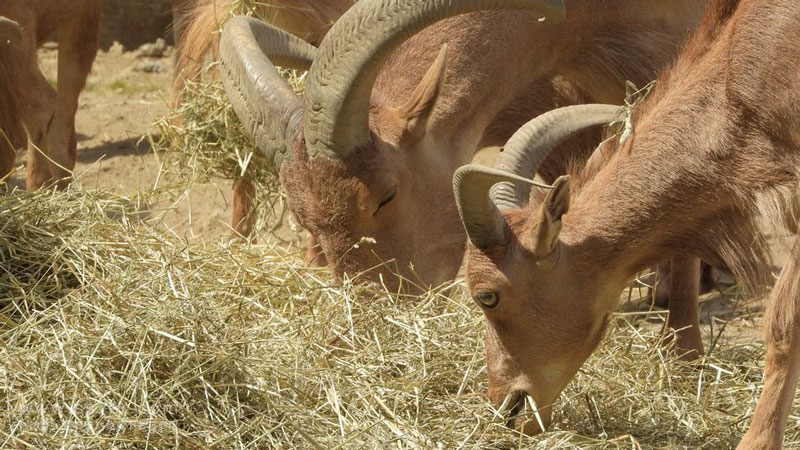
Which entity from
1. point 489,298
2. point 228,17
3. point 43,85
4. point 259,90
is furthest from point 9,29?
point 489,298

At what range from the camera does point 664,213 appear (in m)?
4.89

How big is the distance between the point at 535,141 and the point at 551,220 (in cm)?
57

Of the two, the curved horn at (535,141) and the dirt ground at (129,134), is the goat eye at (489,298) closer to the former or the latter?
the curved horn at (535,141)

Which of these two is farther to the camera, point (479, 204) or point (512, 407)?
point (512, 407)

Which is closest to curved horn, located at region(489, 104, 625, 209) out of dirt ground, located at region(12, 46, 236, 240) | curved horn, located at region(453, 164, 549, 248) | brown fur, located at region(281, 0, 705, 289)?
curved horn, located at region(453, 164, 549, 248)

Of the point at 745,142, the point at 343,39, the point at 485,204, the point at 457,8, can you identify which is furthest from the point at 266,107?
the point at 745,142

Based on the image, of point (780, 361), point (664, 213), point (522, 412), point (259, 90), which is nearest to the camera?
point (780, 361)

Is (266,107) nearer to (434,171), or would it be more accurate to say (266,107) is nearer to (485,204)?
(434,171)

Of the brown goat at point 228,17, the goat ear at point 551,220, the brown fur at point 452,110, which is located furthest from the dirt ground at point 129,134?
the goat ear at point 551,220

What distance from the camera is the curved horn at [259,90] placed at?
5.89 metres

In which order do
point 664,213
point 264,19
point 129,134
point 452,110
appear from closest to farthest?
1. point 664,213
2. point 452,110
3. point 264,19
4. point 129,134

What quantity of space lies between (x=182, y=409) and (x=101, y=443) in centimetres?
36

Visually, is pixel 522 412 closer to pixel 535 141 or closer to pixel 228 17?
pixel 535 141

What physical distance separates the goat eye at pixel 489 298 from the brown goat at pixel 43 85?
3.00m
